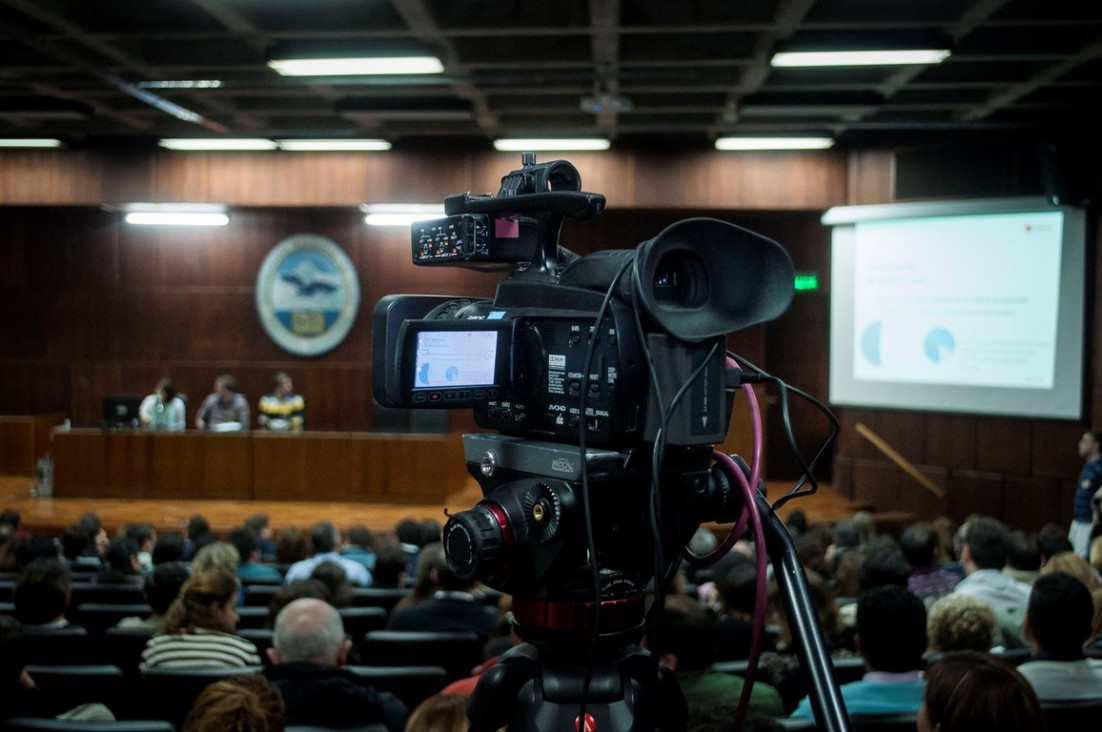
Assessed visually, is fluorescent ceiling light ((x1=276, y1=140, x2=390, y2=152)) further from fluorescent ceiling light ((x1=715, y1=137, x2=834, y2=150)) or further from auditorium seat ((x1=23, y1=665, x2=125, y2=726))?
→ auditorium seat ((x1=23, y1=665, x2=125, y2=726))

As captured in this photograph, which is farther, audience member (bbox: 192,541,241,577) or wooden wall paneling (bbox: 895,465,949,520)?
wooden wall paneling (bbox: 895,465,949,520)

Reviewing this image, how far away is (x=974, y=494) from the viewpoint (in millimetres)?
8992

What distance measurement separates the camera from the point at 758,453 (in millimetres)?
1286

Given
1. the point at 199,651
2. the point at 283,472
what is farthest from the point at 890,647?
the point at 283,472

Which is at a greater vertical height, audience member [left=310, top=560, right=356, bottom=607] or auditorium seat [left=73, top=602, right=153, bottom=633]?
audience member [left=310, top=560, right=356, bottom=607]

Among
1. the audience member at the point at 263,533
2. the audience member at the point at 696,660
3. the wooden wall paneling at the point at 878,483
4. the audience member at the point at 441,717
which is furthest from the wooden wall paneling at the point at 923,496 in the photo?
the audience member at the point at 441,717

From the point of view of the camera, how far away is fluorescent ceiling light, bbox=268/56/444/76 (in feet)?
22.3

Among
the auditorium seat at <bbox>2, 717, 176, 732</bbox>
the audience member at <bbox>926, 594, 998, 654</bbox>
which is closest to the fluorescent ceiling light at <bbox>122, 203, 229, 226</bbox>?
the auditorium seat at <bbox>2, 717, 176, 732</bbox>

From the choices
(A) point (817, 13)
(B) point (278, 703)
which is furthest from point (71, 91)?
(B) point (278, 703)

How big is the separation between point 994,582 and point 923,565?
94cm

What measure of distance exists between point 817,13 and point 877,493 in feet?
17.0

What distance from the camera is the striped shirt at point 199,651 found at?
333 centimetres

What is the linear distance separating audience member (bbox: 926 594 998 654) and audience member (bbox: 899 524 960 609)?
1.40 metres

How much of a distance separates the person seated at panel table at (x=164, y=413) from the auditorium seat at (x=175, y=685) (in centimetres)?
704
